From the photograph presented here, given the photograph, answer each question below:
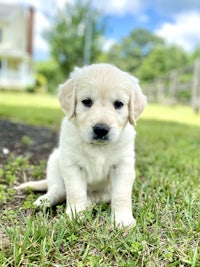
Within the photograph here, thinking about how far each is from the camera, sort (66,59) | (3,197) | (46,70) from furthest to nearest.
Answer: (46,70) < (66,59) < (3,197)

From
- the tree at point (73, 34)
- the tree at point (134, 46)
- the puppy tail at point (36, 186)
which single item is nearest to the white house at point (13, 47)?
the tree at point (73, 34)

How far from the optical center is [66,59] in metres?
33.7

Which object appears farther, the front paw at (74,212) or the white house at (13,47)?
the white house at (13,47)

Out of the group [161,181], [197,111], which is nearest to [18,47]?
[197,111]

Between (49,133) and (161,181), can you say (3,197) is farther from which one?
(49,133)

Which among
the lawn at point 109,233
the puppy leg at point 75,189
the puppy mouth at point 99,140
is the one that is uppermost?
the puppy mouth at point 99,140

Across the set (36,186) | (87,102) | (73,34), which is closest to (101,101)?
(87,102)

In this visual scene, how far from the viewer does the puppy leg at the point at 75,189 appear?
2.74 metres

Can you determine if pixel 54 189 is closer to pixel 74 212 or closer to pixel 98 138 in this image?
pixel 74 212

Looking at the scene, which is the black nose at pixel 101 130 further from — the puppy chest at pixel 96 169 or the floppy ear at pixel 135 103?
the floppy ear at pixel 135 103

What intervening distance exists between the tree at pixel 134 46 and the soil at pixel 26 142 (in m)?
44.0

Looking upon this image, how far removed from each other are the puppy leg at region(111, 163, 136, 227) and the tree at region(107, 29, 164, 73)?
1865 inches

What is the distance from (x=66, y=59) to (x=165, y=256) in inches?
1285

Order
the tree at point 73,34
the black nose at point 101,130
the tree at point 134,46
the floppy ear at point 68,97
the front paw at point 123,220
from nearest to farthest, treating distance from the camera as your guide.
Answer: the front paw at point 123,220 → the black nose at point 101,130 → the floppy ear at point 68,97 → the tree at point 73,34 → the tree at point 134,46
